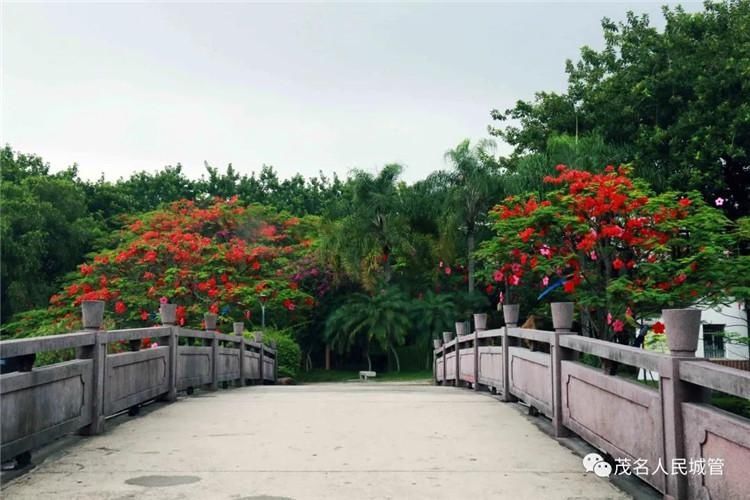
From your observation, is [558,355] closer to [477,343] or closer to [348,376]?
[477,343]

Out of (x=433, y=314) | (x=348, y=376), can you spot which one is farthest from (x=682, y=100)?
(x=348, y=376)

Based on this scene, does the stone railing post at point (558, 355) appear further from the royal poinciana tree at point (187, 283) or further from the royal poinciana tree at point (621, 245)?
the royal poinciana tree at point (187, 283)

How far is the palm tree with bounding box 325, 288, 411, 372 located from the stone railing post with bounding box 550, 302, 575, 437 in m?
18.5

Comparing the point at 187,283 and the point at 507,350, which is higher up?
the point at 187,283

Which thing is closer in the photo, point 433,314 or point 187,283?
point 187,283

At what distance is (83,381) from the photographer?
6109 mm

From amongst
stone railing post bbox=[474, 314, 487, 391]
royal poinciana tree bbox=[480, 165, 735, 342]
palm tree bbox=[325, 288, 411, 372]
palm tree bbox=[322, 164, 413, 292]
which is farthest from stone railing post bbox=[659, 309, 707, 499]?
palm tree bbox=[325, 288, 411, 372]

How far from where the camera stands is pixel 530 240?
15578mm

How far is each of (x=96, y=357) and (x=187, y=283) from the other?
17.7 meters

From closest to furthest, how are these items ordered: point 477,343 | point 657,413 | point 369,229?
point 657,413
point 477,343
point 369,229

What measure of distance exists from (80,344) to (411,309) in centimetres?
1980

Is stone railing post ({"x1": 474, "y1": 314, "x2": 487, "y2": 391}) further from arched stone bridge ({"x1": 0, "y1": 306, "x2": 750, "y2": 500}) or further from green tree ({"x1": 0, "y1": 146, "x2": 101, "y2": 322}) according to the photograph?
green tree ({"x1": 0, "y1": 146, "x2": 101, "y2": 322})

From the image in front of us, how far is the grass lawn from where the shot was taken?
25.0 metres

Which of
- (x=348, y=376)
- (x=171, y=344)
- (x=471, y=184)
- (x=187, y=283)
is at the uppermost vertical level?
(x=471, y=184)
